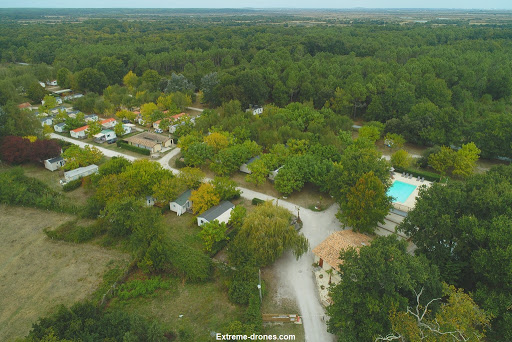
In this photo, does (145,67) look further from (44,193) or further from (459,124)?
(459,124)

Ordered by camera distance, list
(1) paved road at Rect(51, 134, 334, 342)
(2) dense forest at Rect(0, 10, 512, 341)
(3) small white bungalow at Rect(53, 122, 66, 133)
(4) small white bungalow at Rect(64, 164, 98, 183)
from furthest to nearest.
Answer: (3) small white bungalow at Rect(53, 122, 66, 133) < (4) small white bungalow at Rect(64, 164, 98, 183) < (1) paved road at Rect(51, 134, 334, 342) < (2) dense forest at Rect(0, 10, 512, 341)

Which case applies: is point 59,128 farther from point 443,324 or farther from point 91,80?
point 443,324

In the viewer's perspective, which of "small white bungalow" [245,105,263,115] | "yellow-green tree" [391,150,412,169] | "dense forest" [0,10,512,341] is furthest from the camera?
"small white bungalow" [245,105,263,115]

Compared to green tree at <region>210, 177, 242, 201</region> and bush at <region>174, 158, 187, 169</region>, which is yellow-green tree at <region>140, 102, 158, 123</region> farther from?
green tree at <region>210, 177, 242, 201</region>

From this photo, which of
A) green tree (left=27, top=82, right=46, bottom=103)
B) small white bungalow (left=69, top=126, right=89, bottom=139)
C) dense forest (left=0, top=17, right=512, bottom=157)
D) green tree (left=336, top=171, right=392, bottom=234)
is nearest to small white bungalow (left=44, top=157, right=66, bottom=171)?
small white bungalow (left=69, top=126, right=89, bottom=139)

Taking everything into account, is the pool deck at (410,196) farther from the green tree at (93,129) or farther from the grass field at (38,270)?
the green tree at (93,129)

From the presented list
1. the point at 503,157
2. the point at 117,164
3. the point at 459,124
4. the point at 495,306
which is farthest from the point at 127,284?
the point at 503,157

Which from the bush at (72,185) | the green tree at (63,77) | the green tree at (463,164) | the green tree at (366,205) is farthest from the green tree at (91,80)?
the green tree at (463,164)

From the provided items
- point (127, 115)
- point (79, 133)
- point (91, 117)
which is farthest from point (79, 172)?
point (91, 117)
